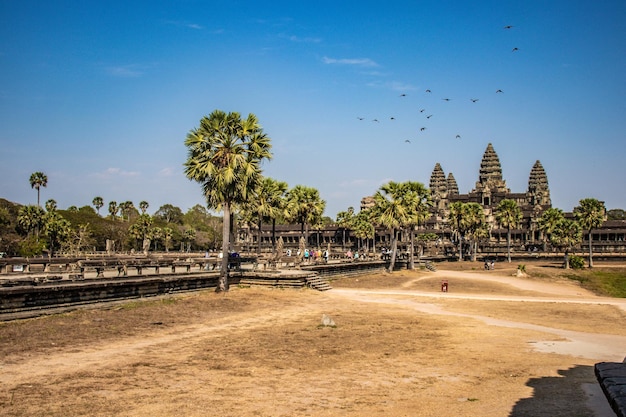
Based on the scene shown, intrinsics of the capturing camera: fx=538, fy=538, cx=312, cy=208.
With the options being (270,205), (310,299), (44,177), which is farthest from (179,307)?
(44,177)

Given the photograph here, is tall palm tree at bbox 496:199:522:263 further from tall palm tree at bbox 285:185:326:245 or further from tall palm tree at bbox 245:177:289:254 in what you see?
tall palm tree at bbox 245:177:289:254

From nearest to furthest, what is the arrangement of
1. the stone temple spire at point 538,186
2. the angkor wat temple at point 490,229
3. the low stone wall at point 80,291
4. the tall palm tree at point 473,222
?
the low stone wall at point 80,291
the tall palm tree at point 473,222
the angkor wat temple at point 490,229
the stone temple spire at point 538,186

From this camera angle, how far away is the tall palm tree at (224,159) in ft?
110

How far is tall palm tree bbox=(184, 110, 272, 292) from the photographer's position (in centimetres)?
3366

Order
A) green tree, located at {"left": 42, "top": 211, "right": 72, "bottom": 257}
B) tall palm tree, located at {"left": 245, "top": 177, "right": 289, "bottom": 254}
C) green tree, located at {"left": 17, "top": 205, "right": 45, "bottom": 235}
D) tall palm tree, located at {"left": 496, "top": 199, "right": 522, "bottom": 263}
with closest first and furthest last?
1. tall palm tree, located at {"left": 245, "top": 177, "right": 289, "bottom": 254}
2. green tree, located at {"left": 42, "top": 211, "right": 72, "bottom": 257}
3. green tree, located at {"left": 17, "top": 205, "right": 45, "bottom": 235}
4. tall palm tree, located at {"left": 496, "top": 199, "right": 522, "bottom": 263}

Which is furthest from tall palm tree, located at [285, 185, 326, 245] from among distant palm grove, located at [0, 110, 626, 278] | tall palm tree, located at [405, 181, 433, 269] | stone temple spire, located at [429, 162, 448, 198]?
stone temple spire, located at [429, 162, 448, 198]

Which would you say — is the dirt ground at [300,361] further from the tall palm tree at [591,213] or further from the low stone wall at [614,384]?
the tall palm tree at [591,213]

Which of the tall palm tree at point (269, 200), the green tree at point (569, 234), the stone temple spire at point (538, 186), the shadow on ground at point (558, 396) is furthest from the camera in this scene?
the stone temple spire at point (538, 186)

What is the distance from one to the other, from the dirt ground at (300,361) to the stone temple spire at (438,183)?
165967mm

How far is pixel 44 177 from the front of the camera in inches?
4070

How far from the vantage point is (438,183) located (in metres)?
195

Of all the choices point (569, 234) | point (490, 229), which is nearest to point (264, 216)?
point (569, 234)

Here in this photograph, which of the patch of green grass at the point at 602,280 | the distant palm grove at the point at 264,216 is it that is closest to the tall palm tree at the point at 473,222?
the distant palm grove at the point at 264,216

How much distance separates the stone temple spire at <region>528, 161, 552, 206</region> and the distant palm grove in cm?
36
